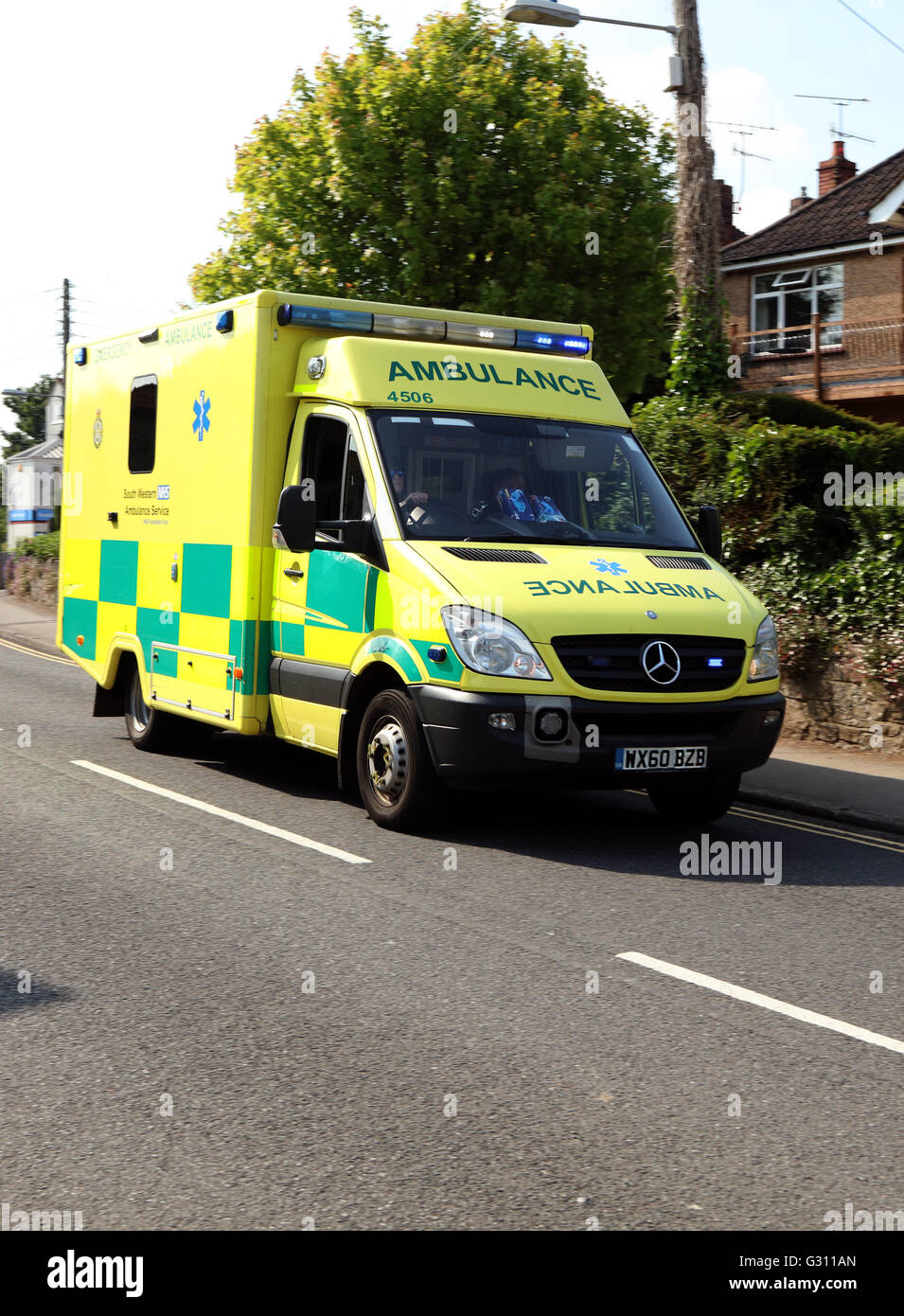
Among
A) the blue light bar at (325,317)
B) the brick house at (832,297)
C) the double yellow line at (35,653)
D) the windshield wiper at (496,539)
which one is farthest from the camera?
the brick house at (832,297)

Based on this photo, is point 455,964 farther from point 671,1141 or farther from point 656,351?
point 656,351

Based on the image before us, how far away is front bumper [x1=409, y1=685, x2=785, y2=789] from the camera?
7340mm

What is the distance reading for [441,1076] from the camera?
14.3ft

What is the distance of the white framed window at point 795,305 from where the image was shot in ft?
104

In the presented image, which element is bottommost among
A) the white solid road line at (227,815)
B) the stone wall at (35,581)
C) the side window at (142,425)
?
the white solid road line at (227,815)

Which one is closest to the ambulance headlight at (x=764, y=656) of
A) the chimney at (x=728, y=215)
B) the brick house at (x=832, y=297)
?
the brick house at (x=832, y=297)

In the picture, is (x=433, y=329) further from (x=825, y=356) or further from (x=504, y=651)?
(x=825, y=356)

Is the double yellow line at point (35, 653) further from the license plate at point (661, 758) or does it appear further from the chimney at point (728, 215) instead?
the chimney at point (728, 215)

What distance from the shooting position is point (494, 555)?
7.87 metres

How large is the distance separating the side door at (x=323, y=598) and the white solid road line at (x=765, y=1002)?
10.0 feet

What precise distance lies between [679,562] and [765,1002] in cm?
362

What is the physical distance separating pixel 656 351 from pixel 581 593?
19.4m

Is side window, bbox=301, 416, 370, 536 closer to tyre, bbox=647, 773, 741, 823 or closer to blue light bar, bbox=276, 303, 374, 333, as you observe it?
blue light bar, bbox=276, 303, 374, 333
